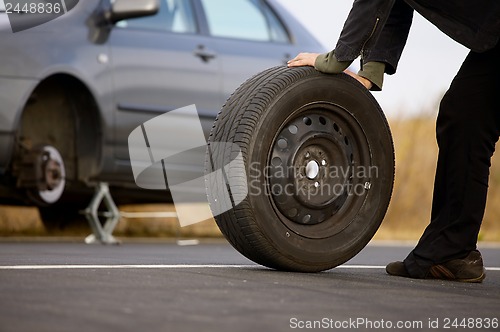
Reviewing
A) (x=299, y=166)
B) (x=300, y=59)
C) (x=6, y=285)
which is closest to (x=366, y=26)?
(x=300, y=59)

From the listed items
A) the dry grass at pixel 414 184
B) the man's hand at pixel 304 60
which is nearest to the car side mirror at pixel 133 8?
the man's hand at pixel 304 60

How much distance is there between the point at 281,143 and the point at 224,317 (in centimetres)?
153

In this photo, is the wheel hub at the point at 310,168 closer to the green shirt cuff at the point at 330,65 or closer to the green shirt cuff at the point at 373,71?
the green shirt cuff at the point at 330,65

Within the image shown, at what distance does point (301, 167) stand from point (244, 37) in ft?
13.1

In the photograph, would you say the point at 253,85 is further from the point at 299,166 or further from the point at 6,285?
the point at 6,285

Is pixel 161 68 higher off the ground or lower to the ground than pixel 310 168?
higher

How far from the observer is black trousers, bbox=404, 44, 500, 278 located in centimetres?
449

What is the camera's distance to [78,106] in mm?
7344

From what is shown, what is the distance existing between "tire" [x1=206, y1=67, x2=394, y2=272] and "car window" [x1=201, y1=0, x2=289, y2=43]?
3.69m

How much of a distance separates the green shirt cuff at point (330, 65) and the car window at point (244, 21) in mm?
3683

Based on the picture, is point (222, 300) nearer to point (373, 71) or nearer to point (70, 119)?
point (373, 71)

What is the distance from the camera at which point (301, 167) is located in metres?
4.32

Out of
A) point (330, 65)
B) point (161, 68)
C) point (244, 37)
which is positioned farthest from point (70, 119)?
point (330, 65)

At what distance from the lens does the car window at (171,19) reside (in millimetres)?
7637
